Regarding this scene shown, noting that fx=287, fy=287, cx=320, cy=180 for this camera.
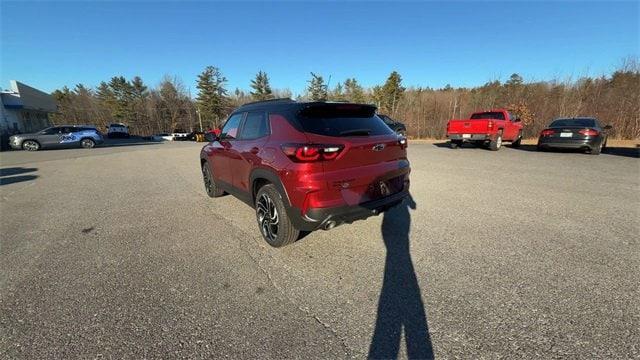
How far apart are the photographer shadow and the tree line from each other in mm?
2262

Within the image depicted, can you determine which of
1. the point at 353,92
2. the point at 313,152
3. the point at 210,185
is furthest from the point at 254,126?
the point at 353,92

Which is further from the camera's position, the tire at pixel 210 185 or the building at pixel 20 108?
the building at pixel 20 108

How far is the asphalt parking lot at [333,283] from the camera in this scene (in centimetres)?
211

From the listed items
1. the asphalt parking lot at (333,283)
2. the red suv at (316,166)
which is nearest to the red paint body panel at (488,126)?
the asphalt parking lot at (333,283)

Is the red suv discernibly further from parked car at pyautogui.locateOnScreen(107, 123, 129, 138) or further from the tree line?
parked car at pyautogui.locateOnScreen(107, 123, 129, 138)

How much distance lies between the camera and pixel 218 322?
235cm

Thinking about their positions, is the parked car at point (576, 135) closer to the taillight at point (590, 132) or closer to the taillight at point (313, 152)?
the taillight at point (590, 132)

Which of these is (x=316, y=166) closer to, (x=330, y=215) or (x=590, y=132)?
(x=330, y=215)

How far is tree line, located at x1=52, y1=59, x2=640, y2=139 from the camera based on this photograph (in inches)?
762

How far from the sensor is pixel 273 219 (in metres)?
3.64

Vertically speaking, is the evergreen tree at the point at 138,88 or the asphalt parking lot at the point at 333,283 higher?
the evergreen tree at the point at 138,88

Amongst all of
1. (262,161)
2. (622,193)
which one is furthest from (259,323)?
(622,193)

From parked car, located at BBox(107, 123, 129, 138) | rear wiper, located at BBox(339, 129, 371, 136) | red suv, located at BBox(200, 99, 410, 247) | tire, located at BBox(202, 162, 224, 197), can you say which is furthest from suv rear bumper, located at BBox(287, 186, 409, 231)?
parked car, located at BBox(107, 123, 129, 138)

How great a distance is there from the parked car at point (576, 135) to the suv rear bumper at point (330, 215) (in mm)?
12226
